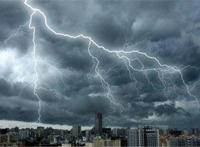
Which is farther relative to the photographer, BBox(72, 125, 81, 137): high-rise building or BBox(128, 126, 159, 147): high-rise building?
BBox(72, 125, 81, 137): high-rise building

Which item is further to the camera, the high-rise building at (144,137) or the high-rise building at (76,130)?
the high-rise building at (76,130)

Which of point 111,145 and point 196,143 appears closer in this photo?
point 111,145

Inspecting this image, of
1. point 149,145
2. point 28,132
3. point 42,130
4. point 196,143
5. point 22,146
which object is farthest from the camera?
point 42,130

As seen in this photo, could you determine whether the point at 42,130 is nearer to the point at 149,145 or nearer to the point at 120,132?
the point at 120,132

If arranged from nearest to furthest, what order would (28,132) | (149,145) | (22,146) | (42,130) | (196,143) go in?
(22,146) < (149,145) < (196,143) < (28,132) < (42,130)

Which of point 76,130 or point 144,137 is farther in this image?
point 76,130

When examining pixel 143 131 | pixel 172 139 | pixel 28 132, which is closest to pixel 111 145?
pixel 143 131

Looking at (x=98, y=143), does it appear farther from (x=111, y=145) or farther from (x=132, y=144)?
(x=132, y=144)
